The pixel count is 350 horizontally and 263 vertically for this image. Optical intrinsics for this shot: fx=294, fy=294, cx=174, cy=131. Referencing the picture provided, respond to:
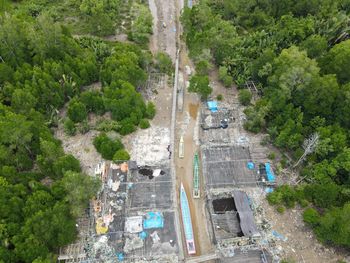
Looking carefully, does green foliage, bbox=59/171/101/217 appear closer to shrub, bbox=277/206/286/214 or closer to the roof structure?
the roof structure

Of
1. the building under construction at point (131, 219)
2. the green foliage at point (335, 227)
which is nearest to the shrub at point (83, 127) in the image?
the building under construction at point (131, 219)

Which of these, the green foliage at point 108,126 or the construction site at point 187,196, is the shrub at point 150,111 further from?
the green foliage at point 108,126

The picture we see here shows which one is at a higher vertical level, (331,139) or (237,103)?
(237,103)

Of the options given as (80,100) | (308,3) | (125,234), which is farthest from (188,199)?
(308,3)

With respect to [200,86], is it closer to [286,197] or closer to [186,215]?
[186,215]

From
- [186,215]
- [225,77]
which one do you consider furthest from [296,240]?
[225,77]

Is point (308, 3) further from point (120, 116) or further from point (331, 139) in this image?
point (120, 116)
